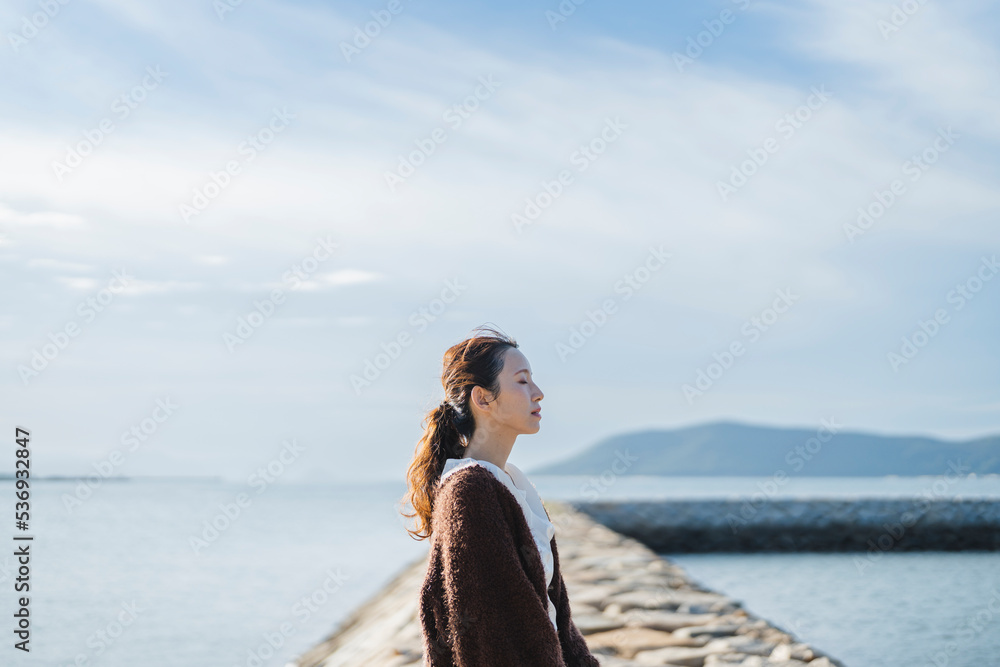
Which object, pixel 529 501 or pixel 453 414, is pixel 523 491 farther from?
pixel 453 414

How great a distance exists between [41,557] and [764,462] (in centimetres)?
8435

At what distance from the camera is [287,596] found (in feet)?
33.6

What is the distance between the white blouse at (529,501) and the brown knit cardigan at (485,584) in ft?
0.22

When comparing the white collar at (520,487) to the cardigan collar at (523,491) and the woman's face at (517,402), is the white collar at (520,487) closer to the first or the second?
the cardigan collar at (523,491)

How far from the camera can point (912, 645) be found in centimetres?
735

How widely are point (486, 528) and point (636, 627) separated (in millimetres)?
3501

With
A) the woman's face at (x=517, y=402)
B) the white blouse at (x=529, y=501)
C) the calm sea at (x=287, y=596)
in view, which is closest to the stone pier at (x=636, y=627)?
the calm sea at (x=287, y=596)

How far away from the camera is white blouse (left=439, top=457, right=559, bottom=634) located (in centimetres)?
214

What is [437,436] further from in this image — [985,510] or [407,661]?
[985,510]

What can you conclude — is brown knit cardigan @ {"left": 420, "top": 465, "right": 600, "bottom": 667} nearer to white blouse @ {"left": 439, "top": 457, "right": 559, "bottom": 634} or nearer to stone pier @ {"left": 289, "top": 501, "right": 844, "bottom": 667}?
white blouse @ {"left": 439, "top": 457, "right": 559, "bottom": 634}

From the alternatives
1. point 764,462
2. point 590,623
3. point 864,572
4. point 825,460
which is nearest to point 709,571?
point 864,572

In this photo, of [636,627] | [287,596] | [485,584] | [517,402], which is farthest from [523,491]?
[287,596]

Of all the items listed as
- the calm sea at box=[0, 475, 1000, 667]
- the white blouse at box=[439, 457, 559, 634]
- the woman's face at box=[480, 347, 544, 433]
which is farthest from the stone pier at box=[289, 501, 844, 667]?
the woman's face at box=[480, 347, 544, 433]

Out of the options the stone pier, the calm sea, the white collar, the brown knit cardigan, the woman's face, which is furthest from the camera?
the calm sea
